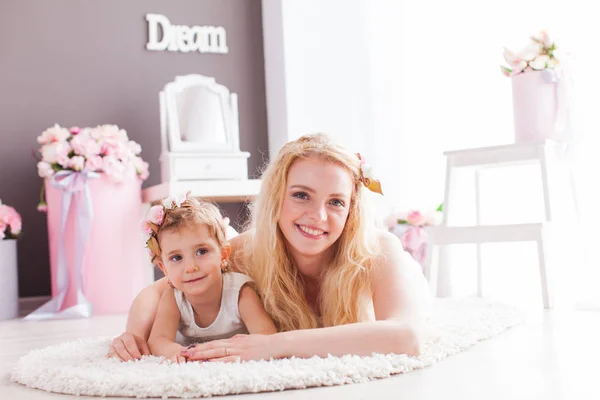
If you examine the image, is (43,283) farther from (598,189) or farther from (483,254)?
(598,189)

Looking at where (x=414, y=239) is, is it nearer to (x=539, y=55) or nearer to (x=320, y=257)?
(x=539, y=55)

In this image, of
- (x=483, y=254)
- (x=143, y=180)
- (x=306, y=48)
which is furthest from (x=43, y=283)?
(x=483, y=254)

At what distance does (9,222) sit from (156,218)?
2.06 m

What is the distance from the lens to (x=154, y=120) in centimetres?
407

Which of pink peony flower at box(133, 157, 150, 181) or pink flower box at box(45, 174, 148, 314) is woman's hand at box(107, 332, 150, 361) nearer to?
pink flower box at box(45, 174, 148, 314)

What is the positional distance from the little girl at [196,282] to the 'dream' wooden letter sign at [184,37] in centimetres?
255

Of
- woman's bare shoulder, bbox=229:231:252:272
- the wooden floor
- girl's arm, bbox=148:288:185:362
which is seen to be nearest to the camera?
the wooden floor

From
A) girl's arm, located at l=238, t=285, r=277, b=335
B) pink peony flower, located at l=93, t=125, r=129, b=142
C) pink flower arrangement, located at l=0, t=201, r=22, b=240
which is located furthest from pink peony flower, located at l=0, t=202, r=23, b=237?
girl's arm, located at l=238, t=285, r=277, b=335

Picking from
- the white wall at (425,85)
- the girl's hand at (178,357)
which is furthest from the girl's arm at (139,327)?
the white wall at (425,85)

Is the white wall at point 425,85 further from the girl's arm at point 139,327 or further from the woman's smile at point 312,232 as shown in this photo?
the girl's arm at point 139,327

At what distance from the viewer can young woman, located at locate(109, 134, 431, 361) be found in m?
1.65

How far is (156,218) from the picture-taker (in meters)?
1.71

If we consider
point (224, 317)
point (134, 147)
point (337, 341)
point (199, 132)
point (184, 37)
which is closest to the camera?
point (337, 341)

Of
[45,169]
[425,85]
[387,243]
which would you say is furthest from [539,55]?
[45,169]
